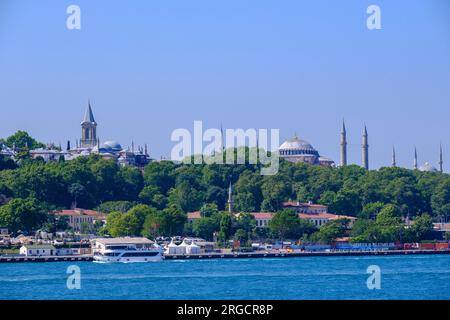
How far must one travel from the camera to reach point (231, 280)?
3575 centimetres

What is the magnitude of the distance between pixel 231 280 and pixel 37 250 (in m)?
17.5

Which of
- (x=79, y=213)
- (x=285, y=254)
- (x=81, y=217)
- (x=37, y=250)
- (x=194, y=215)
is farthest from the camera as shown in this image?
(x=194, y=215)

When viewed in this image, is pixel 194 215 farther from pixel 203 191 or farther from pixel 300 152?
pixel 300 152

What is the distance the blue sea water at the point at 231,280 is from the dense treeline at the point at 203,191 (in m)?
10.7

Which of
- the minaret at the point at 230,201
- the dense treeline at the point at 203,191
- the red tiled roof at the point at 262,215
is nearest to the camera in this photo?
the dense treeline at the point at 203,191

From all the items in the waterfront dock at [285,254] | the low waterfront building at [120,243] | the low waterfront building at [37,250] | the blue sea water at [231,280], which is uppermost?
the low waterfront building at [120,243]

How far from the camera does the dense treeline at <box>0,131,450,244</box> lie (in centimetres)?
6106

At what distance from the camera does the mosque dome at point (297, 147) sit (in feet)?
334

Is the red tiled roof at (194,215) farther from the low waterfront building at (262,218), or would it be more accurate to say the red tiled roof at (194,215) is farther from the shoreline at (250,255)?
the shoreline at (250,255)

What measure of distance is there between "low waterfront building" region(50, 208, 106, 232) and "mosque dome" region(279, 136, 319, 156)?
1500 inches

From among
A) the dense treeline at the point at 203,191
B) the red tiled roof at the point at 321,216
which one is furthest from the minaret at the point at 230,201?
the red tiled roof at the point at 321,216

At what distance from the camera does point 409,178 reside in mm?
77188

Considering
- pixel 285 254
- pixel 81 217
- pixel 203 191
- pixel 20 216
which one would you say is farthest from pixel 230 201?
pixel 20 216

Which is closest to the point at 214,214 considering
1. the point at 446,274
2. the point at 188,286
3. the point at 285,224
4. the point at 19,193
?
the point at 285,224
